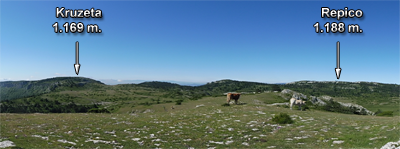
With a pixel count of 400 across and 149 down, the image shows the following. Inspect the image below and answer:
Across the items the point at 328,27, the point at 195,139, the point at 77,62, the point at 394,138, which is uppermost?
the point at 328,27

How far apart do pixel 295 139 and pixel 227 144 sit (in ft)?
15.9

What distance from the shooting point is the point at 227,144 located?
13734mm

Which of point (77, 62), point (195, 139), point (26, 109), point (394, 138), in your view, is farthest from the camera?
point (26, 109)

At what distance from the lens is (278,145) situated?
42.1 feet

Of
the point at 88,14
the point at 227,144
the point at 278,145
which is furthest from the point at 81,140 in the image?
the point at 88,14

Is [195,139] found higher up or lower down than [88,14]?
lower down

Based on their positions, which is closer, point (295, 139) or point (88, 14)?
point (295, 139)

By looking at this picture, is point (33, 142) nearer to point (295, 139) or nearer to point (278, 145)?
point (278, 145)

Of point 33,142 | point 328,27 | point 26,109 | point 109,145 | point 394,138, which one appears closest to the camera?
point 394,138

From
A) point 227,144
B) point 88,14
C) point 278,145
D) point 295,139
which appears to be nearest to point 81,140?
point 227,144

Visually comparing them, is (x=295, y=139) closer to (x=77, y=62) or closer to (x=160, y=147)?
(x=160, y=147)

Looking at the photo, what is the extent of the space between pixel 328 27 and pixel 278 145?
2141 cm

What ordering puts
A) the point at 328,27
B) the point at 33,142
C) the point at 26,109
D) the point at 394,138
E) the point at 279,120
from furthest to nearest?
the point at 26,109, the point at 328,27, the point at 279,120, the point at 33,142, the point at 394,138

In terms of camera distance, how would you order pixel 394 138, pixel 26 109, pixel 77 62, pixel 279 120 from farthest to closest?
pixel 26 109 → pixel 77 62 → pixel 279 120 → pixel 394 138
